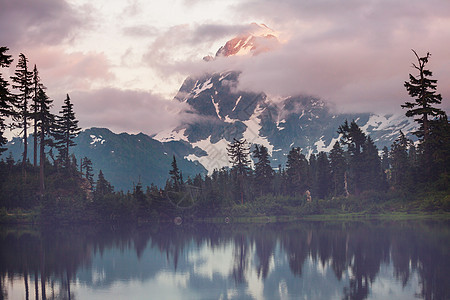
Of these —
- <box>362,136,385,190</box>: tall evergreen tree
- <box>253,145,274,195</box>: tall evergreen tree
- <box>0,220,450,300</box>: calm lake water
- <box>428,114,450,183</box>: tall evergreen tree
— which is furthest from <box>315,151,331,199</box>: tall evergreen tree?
<box>0,220,450,300</box>: calm lake water

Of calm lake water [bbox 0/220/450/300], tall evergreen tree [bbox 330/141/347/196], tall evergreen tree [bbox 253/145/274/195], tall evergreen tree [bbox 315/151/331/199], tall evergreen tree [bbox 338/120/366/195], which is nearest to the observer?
calm lake water [bbox 0/220/450/300]

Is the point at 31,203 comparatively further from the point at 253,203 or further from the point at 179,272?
the point at 179,272

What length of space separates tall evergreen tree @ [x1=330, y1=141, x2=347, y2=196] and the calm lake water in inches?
2057

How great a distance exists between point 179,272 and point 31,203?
53.1 metres

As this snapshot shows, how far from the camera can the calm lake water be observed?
3017cm

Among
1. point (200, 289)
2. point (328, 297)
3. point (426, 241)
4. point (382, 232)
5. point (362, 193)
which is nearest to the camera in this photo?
point (328, 297)

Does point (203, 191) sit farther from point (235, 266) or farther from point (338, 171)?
point (235, 266)

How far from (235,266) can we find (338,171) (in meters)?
78.3

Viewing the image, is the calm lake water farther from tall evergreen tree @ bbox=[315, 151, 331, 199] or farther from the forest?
tall evergreen tree @ bbox=[315, 151, 331, 199]

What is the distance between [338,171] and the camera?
4523 inches

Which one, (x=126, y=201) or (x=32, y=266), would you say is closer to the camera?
(x=32, y=266)

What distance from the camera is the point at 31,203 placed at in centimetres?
8362

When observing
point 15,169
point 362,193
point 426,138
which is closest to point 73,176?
point 15,169

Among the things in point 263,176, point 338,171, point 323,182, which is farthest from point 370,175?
point 263,176
